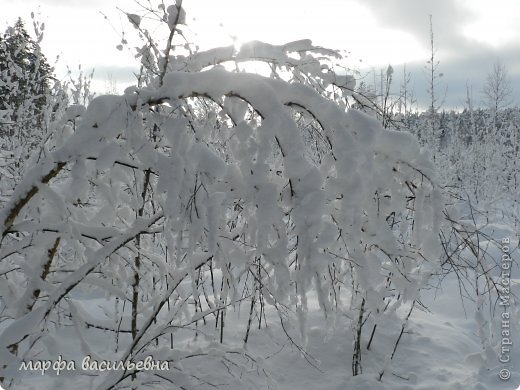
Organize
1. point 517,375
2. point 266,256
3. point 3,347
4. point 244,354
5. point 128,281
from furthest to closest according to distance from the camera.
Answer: point 517,375 < point 128,281 < point 244,354 < point 3,347 < point 266,256

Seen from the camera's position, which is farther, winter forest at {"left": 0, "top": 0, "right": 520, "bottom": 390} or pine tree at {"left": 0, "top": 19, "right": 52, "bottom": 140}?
pine tree at {"left": 0, "top": 19, "right": 52, "bottom": 140}

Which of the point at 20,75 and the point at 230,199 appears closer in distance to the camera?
the point at 230,199

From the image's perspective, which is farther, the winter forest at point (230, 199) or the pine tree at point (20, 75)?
the pine tree at point (20, 75)

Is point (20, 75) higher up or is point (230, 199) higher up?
point (20, 75)

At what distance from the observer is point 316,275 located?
136 centimetres

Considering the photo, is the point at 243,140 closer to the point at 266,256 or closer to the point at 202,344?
the point at 266,256

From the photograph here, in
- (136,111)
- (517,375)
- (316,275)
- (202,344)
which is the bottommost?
(517,375)

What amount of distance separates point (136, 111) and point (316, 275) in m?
0.92

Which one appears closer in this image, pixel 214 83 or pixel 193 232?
pixel 193 232

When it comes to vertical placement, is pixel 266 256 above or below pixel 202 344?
above

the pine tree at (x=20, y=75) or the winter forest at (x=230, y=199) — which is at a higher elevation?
the pine tree at (x=20, y=75)

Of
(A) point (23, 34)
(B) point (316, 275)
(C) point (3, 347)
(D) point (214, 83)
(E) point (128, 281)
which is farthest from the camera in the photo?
(A) point (23, 34)

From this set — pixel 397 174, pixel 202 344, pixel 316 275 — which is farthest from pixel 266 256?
pixel 202 344

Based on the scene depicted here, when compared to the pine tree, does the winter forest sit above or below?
below
